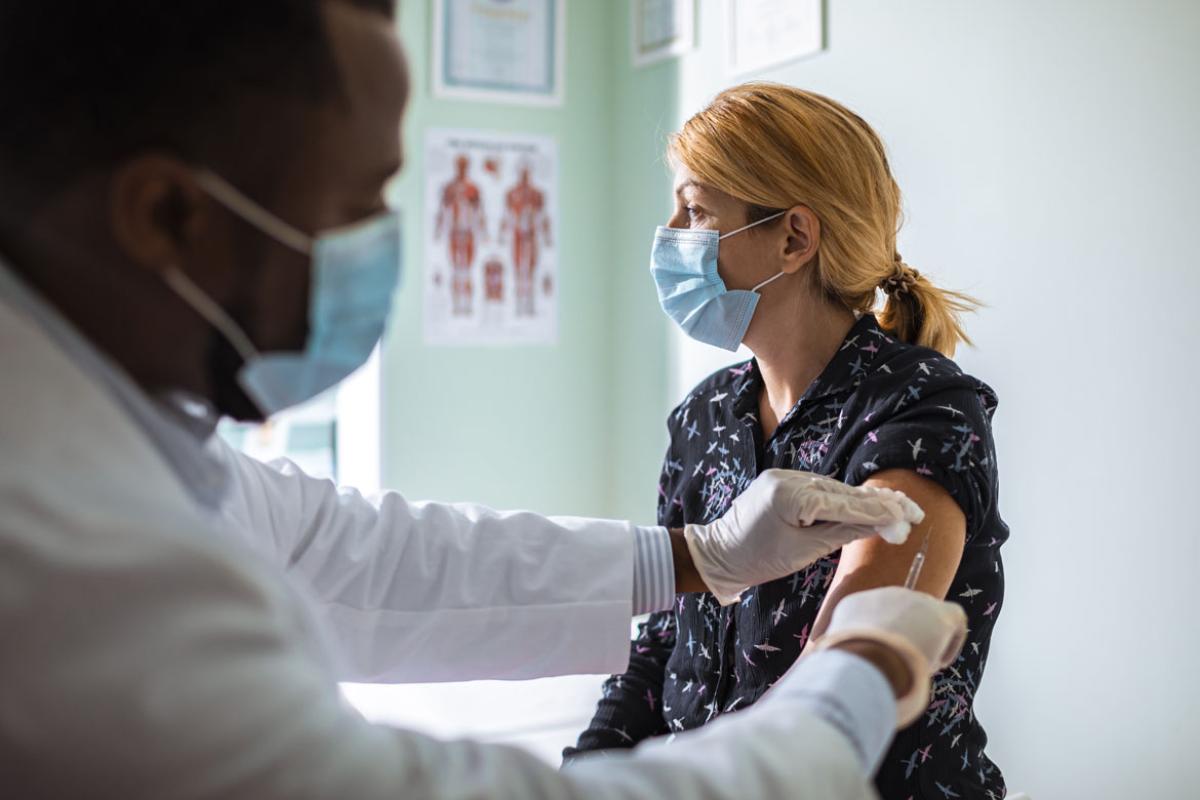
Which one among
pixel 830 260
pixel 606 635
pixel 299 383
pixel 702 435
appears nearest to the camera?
pixel 299 383

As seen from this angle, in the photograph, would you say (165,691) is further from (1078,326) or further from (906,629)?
(1078,326)

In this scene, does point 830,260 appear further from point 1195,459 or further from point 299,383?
point 299,383

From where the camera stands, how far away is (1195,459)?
1851 mm

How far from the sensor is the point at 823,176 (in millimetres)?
1694

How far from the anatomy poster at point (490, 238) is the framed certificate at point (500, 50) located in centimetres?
14

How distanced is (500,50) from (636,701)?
243 centimetres

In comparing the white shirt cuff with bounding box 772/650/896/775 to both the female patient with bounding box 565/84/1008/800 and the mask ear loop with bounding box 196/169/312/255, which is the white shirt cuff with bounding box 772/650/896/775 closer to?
the female patient with bounding box 565/84/1008/800

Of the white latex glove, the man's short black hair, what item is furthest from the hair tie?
the man's short black hair

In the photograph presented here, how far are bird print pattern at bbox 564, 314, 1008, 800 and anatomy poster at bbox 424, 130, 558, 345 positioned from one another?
188 centimetres

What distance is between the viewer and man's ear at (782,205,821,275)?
1.72m

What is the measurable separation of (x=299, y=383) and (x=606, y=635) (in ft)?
2.38

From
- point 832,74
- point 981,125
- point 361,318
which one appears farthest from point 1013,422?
point 361,318

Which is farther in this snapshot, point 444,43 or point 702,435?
point 444,43

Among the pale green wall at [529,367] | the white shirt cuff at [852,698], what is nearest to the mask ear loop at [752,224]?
the white shirt cuff at [852,698]
